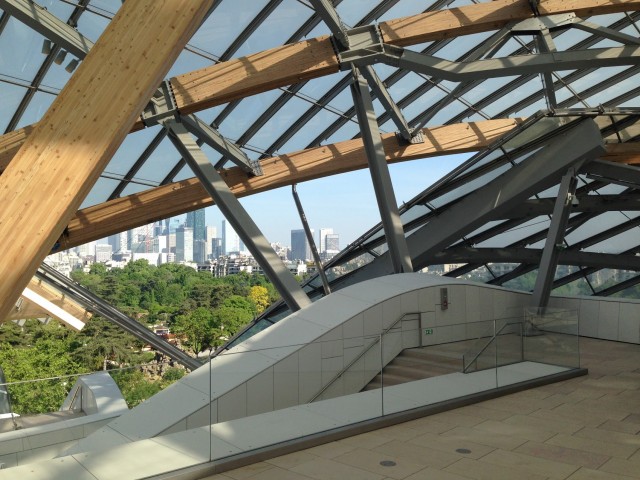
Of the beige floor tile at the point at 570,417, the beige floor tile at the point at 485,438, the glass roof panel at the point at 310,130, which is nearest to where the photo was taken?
the beige floor tile at the point at 485,438

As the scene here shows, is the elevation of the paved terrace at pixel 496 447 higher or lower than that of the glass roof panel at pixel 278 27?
lower

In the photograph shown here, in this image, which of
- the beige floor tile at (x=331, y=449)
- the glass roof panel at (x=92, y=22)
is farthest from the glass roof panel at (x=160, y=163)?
the beige floor tile at (x=331, y=449)

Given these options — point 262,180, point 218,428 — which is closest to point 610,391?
point 218,428

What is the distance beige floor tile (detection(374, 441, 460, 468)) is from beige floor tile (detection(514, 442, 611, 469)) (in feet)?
3.59

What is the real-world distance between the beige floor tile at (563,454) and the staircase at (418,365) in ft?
8.48

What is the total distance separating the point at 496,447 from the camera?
874cm

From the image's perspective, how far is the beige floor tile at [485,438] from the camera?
8891 mm

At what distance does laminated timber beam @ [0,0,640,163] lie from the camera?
16.5m

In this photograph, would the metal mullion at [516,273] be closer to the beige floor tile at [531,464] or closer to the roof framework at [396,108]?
the roof framework at [396,108]

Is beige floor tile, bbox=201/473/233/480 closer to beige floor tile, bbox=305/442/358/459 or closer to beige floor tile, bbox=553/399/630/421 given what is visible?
beige floor tile, bbox=305/442/358/459

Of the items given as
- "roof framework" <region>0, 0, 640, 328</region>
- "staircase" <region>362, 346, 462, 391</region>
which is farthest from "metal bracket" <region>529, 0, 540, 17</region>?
"staircase" <region>362, 346, 462, 391</region>

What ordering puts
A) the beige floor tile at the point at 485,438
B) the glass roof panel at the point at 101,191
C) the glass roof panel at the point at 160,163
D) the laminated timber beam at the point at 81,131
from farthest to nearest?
the glass roof panel at the point at 101,191 → the glass roof panel at the point at 160,163 → the beige floor tile at the point at 485,438 → the laminated timber beam at the point at 81,131

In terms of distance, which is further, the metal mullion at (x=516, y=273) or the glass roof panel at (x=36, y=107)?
the metal mullion at (x=516, y=273)

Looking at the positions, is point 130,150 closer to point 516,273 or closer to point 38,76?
point 38,76
